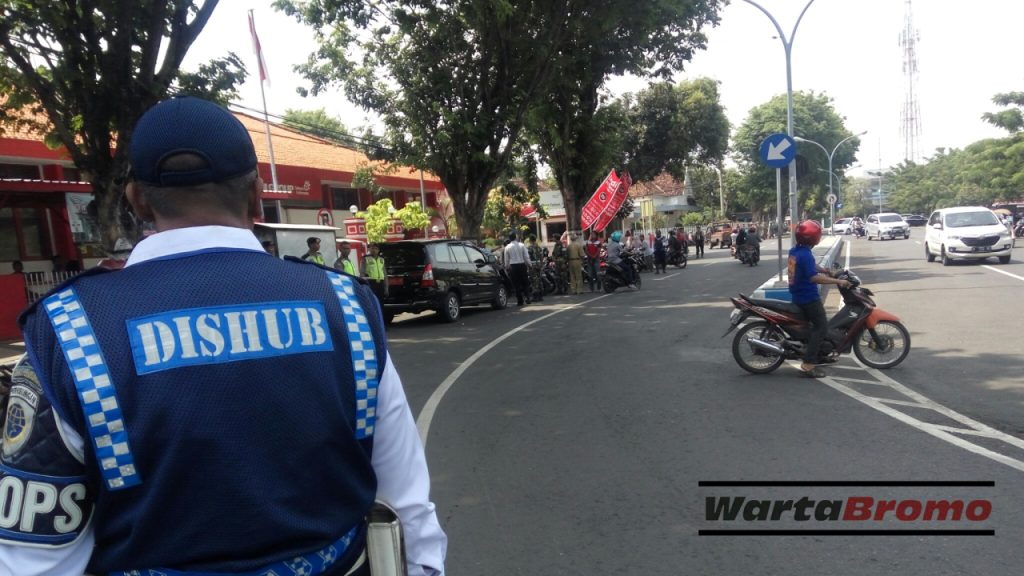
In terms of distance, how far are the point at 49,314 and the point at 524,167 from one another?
1096 inches

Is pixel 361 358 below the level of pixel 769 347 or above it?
above

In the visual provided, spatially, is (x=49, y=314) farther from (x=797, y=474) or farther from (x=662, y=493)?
(x=797, y=474)

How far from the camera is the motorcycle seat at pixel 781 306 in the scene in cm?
795

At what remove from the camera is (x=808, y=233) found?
745 cm

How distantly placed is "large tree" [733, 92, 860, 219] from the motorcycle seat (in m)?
47.0

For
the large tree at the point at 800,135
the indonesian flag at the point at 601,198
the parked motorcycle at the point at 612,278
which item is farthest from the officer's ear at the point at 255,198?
the large tree at the point at 800,135

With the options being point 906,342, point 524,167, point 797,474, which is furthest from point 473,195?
point 797,474

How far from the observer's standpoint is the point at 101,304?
130cm

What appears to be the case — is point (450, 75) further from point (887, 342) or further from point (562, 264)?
point (887, 342)

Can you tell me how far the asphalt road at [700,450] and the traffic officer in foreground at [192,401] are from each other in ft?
8.19

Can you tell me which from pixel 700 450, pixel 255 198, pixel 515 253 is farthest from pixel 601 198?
pixel 255 198

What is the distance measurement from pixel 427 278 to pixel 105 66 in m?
6.57

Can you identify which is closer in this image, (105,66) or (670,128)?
(105,66)

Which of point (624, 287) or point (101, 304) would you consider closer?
point (101, 304)
